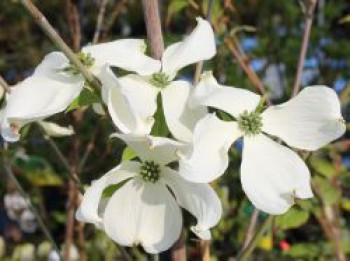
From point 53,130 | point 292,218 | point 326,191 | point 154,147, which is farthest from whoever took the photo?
point 326,191

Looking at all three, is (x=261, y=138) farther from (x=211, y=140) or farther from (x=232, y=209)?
(x=232, y=209)

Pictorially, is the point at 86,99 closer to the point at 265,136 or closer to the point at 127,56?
the point at 127,56

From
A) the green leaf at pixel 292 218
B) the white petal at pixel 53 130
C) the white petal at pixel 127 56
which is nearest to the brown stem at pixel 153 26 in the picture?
the white petal at pixel 127 56

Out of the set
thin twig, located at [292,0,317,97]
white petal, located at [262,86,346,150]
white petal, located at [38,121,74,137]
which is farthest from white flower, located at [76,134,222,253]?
thin twig, located at [292,0,317,97]

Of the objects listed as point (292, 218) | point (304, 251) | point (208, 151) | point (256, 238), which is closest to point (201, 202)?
point (208, 151)

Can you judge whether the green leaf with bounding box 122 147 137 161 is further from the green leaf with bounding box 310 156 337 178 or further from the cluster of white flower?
the green leaf with bounding box 310 156 337 178

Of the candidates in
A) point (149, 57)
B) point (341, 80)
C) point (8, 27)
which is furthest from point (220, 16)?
point (8, 27)
